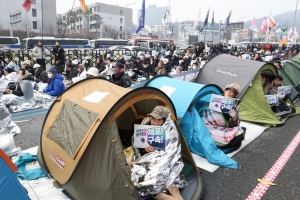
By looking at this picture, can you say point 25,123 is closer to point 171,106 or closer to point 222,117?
point 171,106

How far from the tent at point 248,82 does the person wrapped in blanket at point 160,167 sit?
3.21 m

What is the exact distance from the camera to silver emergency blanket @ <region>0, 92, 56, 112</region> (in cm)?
664

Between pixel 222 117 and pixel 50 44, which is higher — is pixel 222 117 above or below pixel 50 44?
below

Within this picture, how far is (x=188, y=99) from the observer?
4.11 meters

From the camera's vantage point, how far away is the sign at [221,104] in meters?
4.18

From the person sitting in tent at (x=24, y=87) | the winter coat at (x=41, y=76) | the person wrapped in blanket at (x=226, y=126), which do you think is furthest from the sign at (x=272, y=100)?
the winter coat at (x=41, y=76)

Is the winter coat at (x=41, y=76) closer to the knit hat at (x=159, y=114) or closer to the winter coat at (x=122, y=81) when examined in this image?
the winter coat at (x=122, y=81)

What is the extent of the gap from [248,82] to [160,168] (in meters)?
3.83

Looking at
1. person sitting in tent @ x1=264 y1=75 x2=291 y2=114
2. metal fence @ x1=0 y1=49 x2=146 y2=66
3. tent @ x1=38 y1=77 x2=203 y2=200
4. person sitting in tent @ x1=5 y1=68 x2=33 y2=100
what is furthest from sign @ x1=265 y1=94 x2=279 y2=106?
metal fence @ x1=0 y1=49 x2=146 y2=66

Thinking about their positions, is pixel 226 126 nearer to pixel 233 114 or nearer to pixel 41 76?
pixel 233 114

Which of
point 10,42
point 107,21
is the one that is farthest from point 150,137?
point 107,21

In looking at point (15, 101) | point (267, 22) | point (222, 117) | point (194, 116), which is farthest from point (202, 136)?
point (267, 22)

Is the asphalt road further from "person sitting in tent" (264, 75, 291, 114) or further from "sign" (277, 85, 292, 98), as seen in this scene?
"sign" (277, 85, 292, 98)

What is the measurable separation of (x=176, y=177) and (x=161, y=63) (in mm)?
8152
